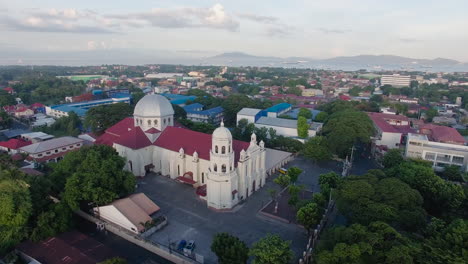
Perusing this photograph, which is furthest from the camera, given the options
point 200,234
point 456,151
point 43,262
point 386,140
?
point 386,140

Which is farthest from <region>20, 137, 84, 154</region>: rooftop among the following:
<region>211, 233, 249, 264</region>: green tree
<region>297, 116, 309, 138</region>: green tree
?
<region>297, 116, 309, 138</region>: green tree

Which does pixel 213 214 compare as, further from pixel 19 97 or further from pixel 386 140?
pixel 19 97

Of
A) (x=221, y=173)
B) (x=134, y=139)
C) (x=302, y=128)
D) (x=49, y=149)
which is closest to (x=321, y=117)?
(x=302, y=128)

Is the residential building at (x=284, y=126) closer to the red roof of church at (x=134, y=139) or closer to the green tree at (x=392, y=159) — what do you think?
the green tree at (x=392, y=159)

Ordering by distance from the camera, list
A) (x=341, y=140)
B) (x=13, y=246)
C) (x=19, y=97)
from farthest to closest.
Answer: (x=19, y=97), (x=341, y=140), (x=13, y=246)

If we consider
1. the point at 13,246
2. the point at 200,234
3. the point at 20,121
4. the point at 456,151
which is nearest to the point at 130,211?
the point at 200,234

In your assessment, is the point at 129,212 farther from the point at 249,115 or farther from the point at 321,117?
the point at 321,117
